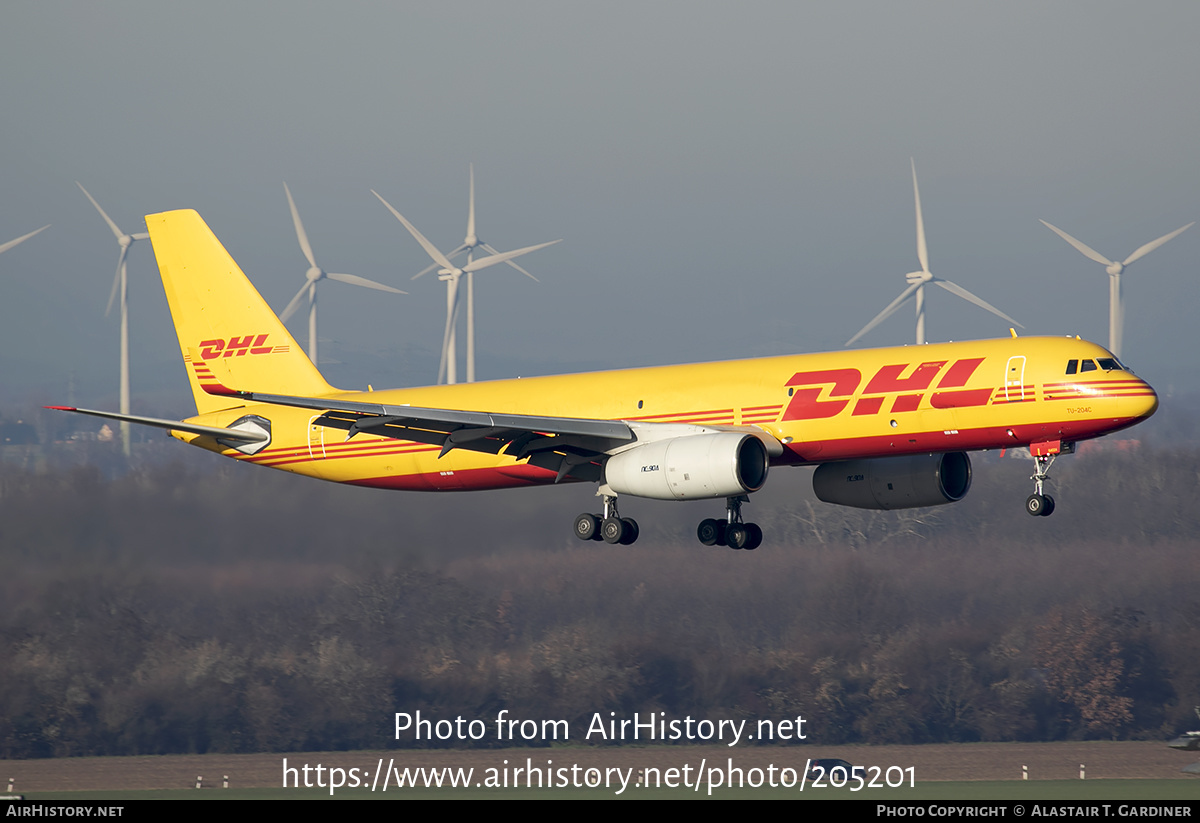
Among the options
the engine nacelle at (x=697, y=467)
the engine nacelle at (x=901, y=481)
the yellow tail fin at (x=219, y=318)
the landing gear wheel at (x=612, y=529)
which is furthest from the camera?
the yellow tail fin at (x=219, y=318)

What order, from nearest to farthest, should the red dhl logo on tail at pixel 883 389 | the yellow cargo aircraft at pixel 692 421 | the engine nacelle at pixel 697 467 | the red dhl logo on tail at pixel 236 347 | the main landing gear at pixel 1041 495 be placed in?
the yellow cargo aircraft at pixel 692 421, the red dhl logo on tail at pixel 883 389, the engine nacelle at pixel 697 467, the main landing gear at pixel 1041 495, the red dhl logo on tail at pixel 236 347

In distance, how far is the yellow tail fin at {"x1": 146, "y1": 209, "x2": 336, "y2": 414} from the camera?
61719mm

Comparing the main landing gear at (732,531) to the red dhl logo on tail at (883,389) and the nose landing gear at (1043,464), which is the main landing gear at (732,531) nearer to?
the red dhl logo on tail at (883,389)

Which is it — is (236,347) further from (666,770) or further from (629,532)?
(666,770)

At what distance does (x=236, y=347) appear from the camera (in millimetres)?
62250

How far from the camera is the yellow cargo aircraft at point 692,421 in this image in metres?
47.5

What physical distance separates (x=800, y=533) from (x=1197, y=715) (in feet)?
91.0

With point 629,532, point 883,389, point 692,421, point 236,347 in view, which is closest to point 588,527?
point 629,532

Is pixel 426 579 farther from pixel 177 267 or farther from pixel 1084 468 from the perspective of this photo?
pixel 1084 468

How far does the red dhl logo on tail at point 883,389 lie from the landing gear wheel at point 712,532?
703 centimetres

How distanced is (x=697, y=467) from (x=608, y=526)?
6.15 metres

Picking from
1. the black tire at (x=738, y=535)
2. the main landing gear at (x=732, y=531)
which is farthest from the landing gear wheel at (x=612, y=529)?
the black tire at (x=738, y=535)
